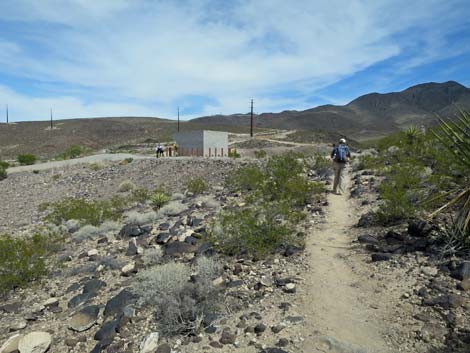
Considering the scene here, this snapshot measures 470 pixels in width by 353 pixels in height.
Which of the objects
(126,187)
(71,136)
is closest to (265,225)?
(126,187)

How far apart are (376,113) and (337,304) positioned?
174 meters

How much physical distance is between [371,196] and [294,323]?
610 centimetres

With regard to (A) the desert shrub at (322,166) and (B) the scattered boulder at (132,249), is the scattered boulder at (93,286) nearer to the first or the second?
(B) the scattered boulder at (132,249)

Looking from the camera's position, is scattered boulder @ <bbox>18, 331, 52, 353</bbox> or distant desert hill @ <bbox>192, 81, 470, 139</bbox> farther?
distant desert hill @ <bbox>192, 81, 470, 139</bbox>

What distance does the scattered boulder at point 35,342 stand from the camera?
409 centimetres

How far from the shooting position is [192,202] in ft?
37.0

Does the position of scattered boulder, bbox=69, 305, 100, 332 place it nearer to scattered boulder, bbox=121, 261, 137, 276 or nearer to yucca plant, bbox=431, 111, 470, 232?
scattered boulder, bbox=121, 261, 137, 276

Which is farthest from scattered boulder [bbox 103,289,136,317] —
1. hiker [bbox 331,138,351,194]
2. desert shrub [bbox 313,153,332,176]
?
desert shrub [bbox 313,153,332,176]

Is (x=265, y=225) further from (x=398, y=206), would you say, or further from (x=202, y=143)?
(x=202, y=143)

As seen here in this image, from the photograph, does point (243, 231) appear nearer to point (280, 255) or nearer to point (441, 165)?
point (280, 255)

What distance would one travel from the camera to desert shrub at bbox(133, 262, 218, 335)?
4.12 metres

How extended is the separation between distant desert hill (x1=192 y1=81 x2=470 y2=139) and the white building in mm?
98027

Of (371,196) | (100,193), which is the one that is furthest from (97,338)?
(100,193)

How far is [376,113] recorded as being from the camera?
6329 inches
